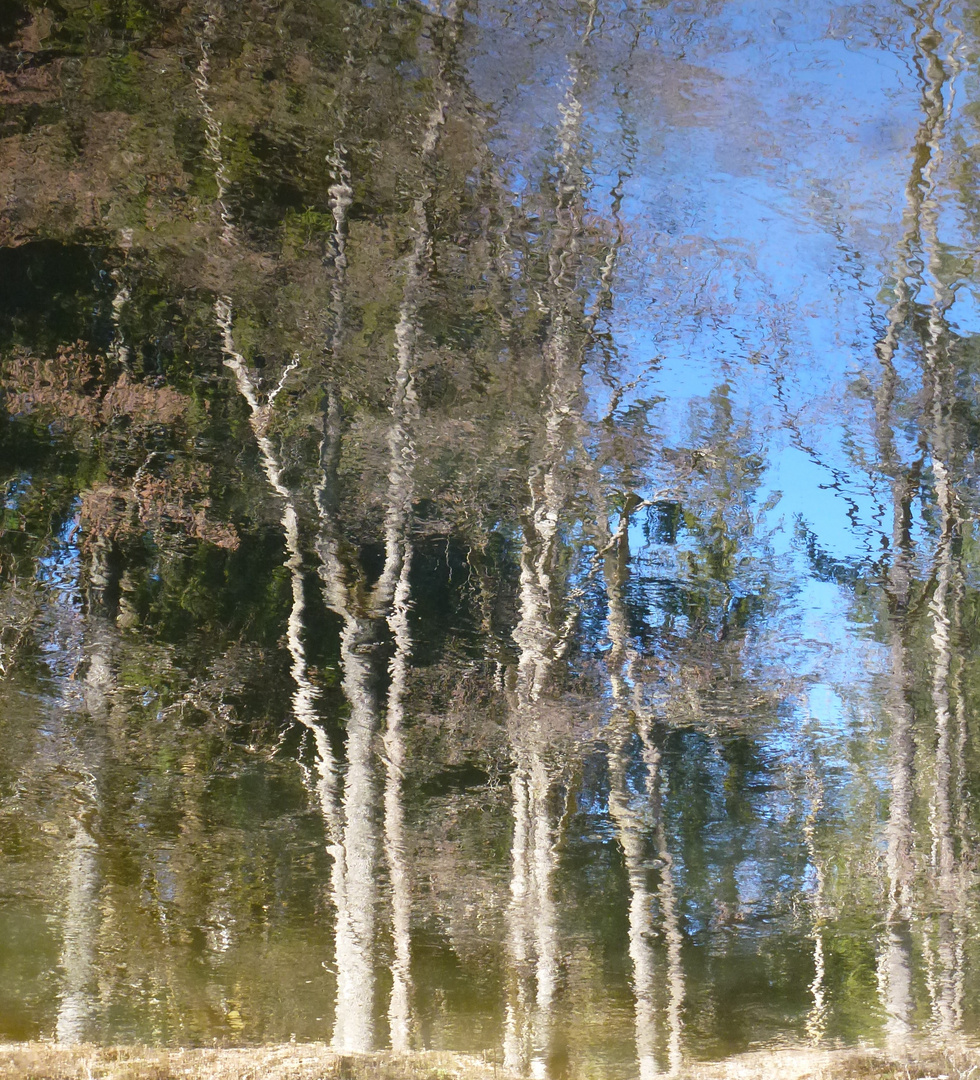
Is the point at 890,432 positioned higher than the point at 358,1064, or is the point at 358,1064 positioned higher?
the point at 890,432

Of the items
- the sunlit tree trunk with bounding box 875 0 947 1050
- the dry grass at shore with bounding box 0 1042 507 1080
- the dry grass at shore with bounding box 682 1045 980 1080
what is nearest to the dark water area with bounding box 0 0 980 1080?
the sunlit tree trunk with bounding box 875 0 947 1050

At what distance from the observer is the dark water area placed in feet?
8.05

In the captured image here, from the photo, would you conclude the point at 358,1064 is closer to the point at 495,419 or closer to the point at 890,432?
the point at 495,419

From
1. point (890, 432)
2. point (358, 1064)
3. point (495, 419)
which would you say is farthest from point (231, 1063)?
point (890, 432)

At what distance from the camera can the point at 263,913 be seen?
8.39 m

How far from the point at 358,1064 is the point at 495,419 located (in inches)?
495

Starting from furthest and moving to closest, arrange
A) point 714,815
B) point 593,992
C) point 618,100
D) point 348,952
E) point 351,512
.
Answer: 1. point 593,992
2. point 348,952
3. point 714,815
4. point 351,512
5. point 618,100

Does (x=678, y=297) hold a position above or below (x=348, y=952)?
above

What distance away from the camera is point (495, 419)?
3.23 meters

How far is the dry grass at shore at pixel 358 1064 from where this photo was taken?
12.7m

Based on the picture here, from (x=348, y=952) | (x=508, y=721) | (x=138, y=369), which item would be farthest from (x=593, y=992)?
(x=138, y=369)

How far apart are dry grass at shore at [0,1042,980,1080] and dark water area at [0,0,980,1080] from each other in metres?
8.21

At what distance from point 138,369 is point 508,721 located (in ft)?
9.35

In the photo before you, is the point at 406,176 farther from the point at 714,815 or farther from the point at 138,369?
the point at 714,815
